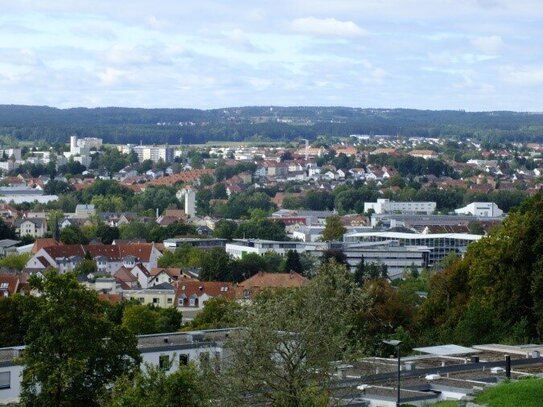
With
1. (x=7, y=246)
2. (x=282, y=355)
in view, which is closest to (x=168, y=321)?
(x=282, y=355)

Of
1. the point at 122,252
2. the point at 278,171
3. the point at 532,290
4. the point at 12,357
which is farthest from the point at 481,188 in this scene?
the point at 12,357

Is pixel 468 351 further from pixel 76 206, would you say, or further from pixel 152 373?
pixel 76 206

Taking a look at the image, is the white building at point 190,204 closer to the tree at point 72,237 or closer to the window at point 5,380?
the tree at point 72,237

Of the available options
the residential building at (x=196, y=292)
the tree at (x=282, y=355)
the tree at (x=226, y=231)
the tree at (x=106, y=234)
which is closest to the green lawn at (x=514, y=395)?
the tree at (x=282, y=355)

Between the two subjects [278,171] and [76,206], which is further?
[278,171]

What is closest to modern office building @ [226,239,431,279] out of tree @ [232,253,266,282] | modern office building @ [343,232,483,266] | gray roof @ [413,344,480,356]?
modern office building @ [343,232,483,266]

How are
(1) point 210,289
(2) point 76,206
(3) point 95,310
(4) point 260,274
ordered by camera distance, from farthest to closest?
(2) point 76,206 < (4) point 260,274 < (1) point 210,289 < (3) point 95,310

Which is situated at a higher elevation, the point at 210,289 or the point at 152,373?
the point at 152,373
